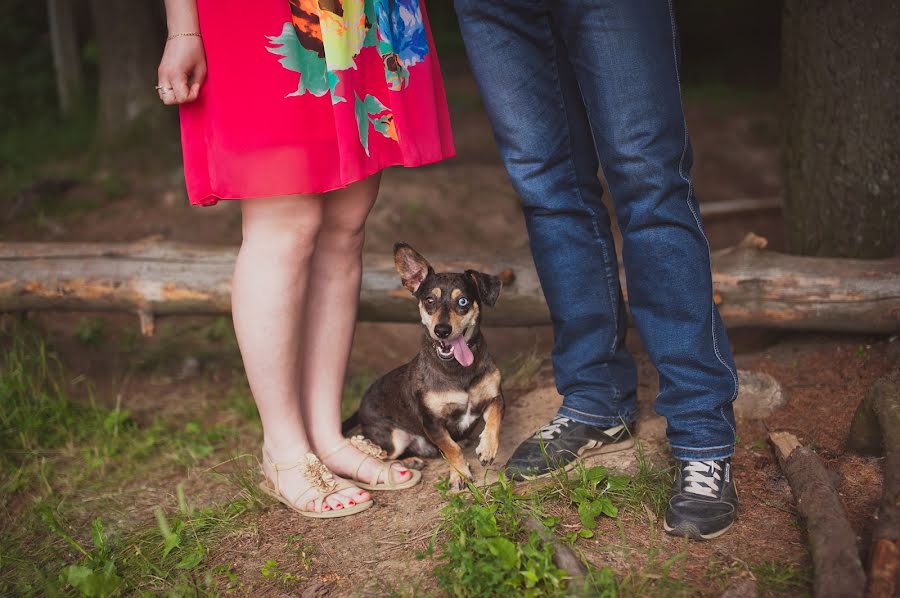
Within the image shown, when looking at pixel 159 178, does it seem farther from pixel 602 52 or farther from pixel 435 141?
pixel 602 52

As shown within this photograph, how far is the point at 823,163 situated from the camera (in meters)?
4.05

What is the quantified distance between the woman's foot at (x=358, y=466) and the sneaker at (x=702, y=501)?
41.5 inches

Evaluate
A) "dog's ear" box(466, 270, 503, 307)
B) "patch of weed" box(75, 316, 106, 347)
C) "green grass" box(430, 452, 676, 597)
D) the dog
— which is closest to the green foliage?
"green grass" box(430, 452, 676, 597)

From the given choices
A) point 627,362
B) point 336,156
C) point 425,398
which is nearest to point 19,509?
point 425,398

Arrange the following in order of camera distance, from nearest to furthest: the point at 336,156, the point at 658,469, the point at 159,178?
the point at 336,156
the point at 658,469
the point at 159,178

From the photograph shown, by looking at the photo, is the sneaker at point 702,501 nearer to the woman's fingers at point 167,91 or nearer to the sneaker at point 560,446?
the sneaker at point 560,446

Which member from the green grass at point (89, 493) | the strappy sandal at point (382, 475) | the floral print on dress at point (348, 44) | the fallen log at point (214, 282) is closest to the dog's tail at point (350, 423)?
the strappy sandal at point (382, 475)

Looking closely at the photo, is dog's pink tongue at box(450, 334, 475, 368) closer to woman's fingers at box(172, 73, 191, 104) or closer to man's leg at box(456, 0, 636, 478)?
man's leg at box(456, 0, 636, 478)

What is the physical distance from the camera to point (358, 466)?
3143 mm

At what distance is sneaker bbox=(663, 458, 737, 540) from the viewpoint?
2.57m

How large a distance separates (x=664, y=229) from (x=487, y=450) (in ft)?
3.59

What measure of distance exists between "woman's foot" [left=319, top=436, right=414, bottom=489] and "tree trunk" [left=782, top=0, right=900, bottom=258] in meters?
2.57

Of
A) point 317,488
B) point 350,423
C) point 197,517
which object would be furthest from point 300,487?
point 350,423

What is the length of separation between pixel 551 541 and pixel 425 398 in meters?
0.91
